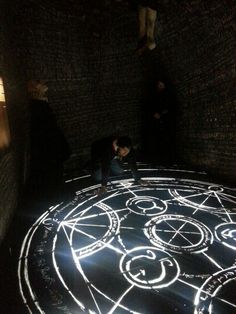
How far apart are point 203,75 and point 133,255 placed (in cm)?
399

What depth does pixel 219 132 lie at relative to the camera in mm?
5812

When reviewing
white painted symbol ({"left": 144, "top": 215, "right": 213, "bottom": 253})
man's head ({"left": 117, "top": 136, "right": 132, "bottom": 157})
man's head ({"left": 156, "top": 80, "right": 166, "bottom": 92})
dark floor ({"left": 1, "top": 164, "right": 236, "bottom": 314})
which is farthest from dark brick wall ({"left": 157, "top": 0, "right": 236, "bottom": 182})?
man's head ({"left": 117, "top": 136, "right": 132, "bottom": 157})

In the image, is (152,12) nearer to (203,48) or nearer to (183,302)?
(203,48)

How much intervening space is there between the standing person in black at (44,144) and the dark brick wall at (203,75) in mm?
3091

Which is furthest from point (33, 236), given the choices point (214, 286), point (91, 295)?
point (214, 286)

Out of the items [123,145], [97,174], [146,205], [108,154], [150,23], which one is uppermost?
[150,23]

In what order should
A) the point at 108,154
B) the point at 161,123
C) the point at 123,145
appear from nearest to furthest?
the point at 123,145
the point at 108,154
the point at 161,123

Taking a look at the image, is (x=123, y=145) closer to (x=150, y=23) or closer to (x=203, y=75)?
(x=150, y=23)

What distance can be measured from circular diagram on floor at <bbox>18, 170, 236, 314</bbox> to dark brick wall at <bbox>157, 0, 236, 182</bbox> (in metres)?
1.38

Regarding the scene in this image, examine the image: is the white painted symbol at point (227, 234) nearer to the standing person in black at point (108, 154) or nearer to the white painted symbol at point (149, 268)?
the white painted symbol at point (149, 268)

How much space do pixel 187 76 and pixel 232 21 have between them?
1630mm

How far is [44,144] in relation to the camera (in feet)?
14.3

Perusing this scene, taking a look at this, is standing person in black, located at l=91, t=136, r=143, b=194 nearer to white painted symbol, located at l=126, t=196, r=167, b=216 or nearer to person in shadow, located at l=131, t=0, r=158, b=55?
white painted symbol, located at l=126, t=196, r=167, b=216

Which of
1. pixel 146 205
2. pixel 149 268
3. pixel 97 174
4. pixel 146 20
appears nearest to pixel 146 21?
pixel 146 20
